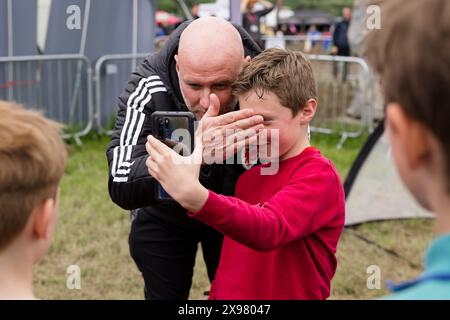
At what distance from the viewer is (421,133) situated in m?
1.11

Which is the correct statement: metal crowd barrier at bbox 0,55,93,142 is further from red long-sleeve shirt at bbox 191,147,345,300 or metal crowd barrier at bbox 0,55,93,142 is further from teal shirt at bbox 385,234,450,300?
teal shirt at bbox 385,234,450,300

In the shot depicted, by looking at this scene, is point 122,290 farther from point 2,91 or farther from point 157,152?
point 2,91

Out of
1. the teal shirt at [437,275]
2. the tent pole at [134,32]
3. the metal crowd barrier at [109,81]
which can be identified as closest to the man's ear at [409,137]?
the teal shirt at [437,275]

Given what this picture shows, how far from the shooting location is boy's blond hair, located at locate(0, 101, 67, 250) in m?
1.48

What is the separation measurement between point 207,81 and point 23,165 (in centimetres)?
116

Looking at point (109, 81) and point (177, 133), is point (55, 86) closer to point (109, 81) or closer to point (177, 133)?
point (109, 81)

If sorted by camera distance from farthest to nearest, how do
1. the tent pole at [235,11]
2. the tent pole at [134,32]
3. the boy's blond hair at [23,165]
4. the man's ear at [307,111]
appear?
the tent pole at [134,32], the tent pole at [235,11], the man's ear at [307,111], the boy's blond hair at [23,165]

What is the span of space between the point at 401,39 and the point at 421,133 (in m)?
0.15

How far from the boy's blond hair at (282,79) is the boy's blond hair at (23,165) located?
0.89 meters

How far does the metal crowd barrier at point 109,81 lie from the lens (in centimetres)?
917

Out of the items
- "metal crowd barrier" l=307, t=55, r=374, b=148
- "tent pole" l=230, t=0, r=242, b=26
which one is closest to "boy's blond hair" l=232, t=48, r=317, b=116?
"tent pole" l=230, t=0, r=242, b=26

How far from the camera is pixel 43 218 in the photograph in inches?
61.6

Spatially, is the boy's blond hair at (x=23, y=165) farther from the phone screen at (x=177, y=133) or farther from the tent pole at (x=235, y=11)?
the tent pole at (x=235, y=11)
